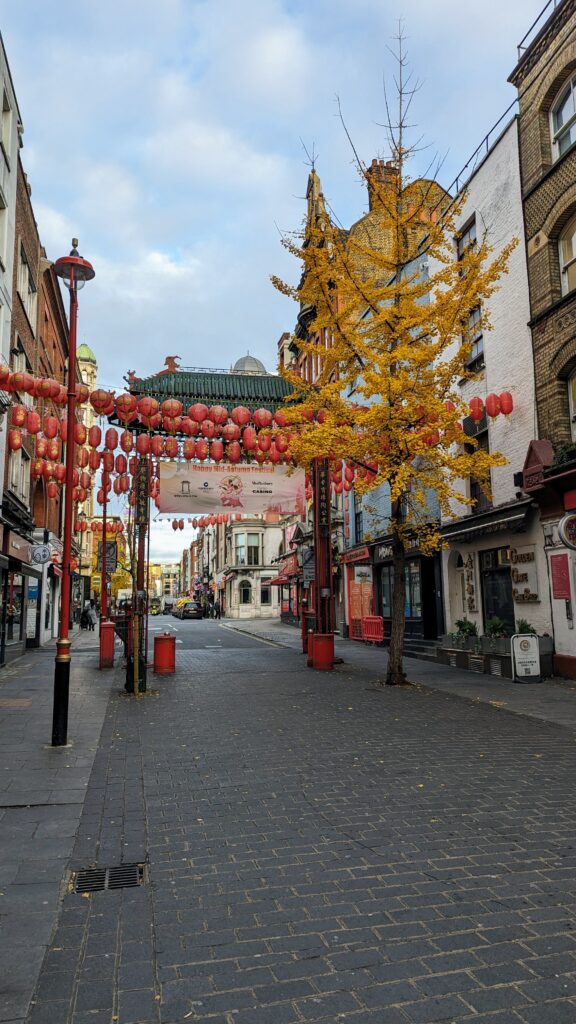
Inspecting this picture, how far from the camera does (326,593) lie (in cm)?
1873

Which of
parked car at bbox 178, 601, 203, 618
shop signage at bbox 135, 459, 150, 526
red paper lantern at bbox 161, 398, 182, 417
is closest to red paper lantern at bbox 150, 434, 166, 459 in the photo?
shop signage at bbox 135, 459, 150, 526

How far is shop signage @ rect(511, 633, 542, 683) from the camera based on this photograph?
563 inches

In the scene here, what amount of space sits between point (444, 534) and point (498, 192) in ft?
30.9

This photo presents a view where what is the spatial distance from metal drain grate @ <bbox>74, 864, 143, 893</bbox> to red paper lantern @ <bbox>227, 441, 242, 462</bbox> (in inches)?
512

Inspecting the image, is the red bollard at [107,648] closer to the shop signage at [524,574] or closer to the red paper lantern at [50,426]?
the red paper lantern at [50,426]

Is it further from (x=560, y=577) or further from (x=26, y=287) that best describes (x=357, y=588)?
(x=26, y=287)

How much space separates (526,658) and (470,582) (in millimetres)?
5018

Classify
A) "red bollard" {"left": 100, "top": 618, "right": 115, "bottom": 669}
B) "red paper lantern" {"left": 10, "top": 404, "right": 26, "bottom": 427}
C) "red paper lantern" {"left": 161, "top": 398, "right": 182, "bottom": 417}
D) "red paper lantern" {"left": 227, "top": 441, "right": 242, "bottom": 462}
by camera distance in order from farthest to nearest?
1. "red bollard" {"left": 100, "top": 618, "right": 115, "bottom": 669}
2. "red paper lantern" {"left": 227, "top": 441, "right": 242, "bottom": 462}
3. "red paper lantern" {"left": 10, "top": 404, "right": 26, "bottom": 427}
4. "red paper lantern" {"left": 161, "top": 398, "right": 182, "bottom": 417}

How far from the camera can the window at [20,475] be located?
21.1m

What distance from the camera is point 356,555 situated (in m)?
28.2

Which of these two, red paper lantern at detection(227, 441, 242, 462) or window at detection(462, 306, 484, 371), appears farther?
window at detection(462, 306, 484, 371)

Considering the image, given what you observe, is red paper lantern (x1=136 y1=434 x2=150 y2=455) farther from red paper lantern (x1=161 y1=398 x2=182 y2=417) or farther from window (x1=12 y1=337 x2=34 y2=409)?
window (x1=12 y1=337 x2=34 y2=409)

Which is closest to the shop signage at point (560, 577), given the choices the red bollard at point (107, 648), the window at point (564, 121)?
the window at point (564, 121)

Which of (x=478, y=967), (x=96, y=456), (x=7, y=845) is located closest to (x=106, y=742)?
(x=7, y=845)
